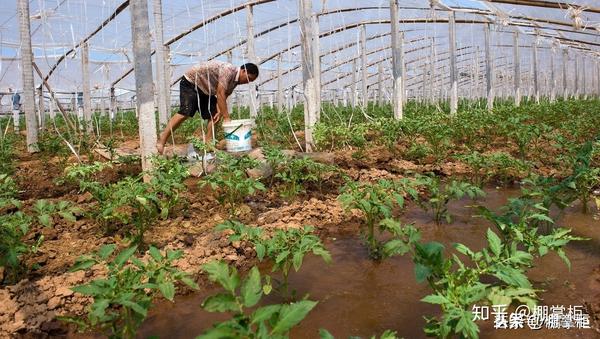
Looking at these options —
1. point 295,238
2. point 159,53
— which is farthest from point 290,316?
point 159,53

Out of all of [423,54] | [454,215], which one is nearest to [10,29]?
[454,215]

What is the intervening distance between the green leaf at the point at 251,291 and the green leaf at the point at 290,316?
74 mm

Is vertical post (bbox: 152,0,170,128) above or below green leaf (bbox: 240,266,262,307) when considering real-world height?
above

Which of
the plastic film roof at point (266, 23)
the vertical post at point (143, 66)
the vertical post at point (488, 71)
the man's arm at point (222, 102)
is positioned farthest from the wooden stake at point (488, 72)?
the vertical post at point (143, 66)

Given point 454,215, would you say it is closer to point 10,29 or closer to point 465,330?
point 465,330

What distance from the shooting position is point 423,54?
2295 centimetres

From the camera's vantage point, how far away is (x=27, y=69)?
6145mm

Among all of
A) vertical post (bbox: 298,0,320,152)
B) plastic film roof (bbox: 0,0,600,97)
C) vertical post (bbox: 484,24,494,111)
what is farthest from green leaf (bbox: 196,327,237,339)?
vertical post (bbox: 484,24,494,111)

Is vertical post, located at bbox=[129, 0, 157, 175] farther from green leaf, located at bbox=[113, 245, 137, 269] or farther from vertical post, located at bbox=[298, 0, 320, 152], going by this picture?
green leaf, located at bbox=[113, 245, 137, 269]

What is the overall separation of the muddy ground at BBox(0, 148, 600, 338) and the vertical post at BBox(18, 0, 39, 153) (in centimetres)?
159

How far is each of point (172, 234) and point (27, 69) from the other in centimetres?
476

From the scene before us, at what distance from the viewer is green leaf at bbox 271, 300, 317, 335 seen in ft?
3.41

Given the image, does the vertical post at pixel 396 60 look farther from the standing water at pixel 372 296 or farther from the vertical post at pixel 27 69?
the vertical post at pixel 27 69

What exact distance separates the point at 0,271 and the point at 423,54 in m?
23.1
